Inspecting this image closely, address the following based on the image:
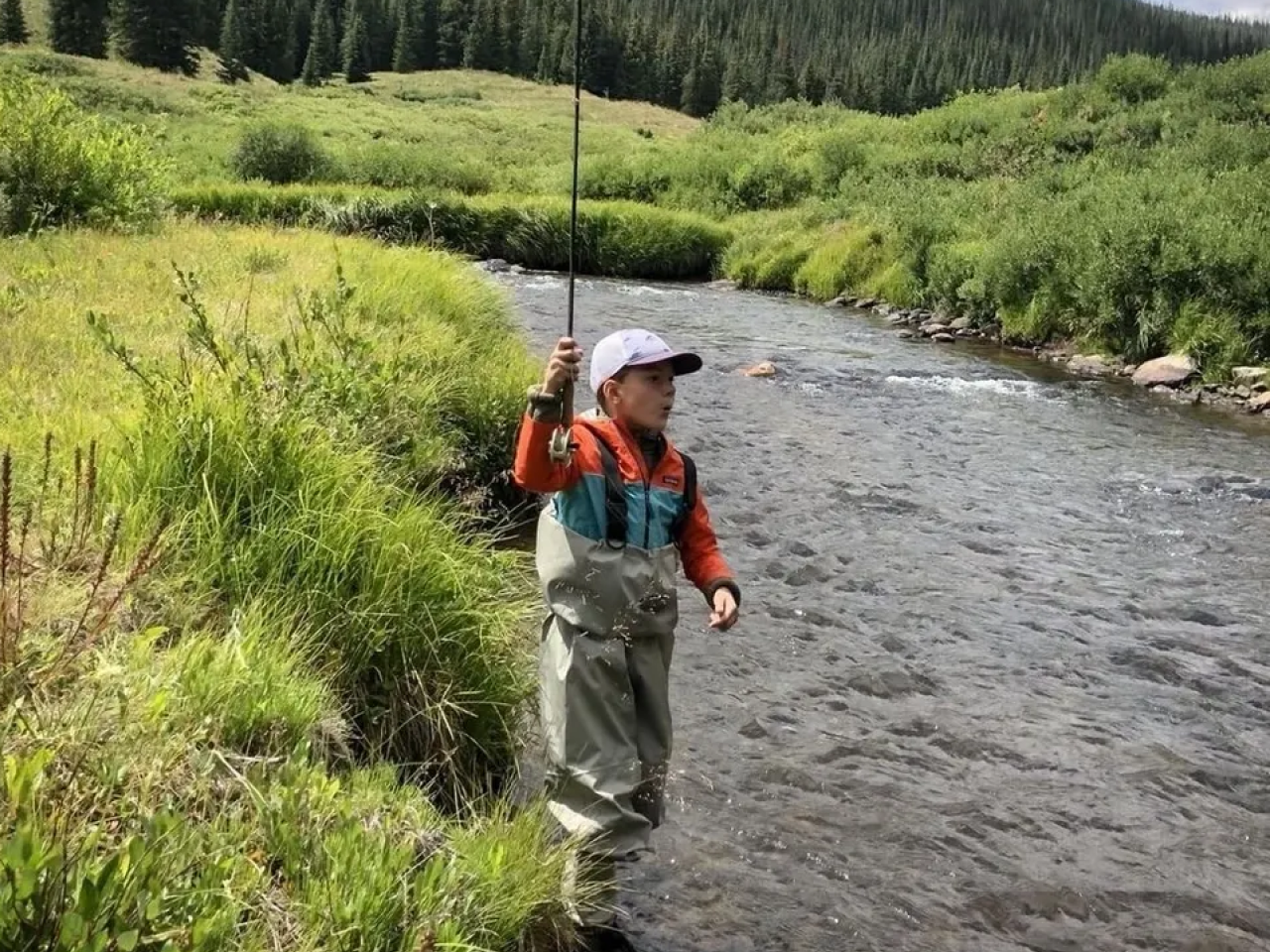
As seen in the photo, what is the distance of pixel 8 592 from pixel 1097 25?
229 metres

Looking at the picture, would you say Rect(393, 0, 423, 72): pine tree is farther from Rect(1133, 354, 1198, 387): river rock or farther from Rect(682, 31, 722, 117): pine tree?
Rect(1133, 354, 1198, 387): river rock

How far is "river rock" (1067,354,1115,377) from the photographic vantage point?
1792cm

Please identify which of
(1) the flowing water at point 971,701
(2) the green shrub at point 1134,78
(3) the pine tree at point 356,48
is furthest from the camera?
(3) the pine tree at point 356,48

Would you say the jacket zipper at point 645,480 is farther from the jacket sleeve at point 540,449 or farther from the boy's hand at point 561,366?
the boy's hand at point 561,366

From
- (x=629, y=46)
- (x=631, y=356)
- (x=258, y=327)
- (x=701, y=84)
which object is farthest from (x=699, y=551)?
(x=629, y=46)

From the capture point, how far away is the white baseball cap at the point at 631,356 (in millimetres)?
4059

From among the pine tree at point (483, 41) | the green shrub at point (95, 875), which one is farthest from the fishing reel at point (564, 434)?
the pine tree at point (483, 41)

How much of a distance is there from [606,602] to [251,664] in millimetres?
1227

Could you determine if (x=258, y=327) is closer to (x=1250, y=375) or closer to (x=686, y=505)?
(x=686, y=505)

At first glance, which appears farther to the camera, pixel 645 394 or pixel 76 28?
pixel 76 28

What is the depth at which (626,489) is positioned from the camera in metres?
3.99

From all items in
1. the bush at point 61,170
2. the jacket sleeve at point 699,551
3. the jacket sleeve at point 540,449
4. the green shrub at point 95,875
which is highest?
the bush at point 61,170

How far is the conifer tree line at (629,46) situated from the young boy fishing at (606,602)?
217 feet

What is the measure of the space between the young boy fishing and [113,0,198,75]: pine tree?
9289 centimetres
